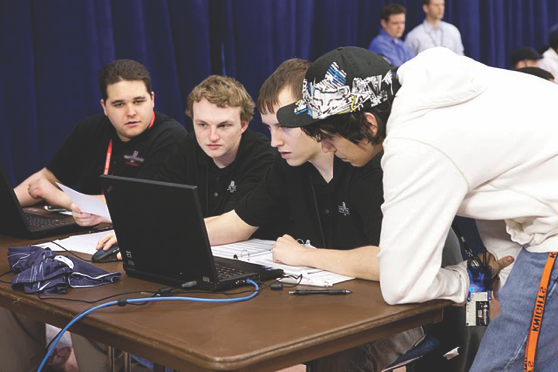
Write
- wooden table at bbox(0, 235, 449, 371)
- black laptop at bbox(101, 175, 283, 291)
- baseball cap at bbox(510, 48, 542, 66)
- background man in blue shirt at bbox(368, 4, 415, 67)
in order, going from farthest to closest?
background man in blue shirt at bbox(368, 4, 415, 67) < baseball cap at bbox(510, 48, 542, 66) < black laptop at bbox(101, 175, 283, 291) < wooden table at bbox(0, 235, 449, 371)

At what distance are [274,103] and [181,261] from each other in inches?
24.7

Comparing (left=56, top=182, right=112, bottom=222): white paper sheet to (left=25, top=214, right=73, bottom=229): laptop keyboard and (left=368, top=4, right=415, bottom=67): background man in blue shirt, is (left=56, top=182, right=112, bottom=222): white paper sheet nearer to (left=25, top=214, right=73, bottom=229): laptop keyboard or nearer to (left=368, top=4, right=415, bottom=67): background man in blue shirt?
(left=25, top=214, right=73, bottom=229): laptop keyboard

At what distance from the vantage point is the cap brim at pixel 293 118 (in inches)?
65.3

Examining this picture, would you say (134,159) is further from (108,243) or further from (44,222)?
(108,243)

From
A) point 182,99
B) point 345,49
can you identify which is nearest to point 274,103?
point 345,49

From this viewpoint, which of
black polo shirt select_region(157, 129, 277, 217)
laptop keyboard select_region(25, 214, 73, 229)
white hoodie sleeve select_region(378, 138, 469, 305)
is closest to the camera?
white hoodie sleeve select_region(378, 138, 469, 305)

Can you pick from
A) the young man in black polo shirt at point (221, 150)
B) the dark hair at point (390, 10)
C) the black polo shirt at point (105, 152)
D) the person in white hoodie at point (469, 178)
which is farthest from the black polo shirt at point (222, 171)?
the dark hair at point (390, 10)

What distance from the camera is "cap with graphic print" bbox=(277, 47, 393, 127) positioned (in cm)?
160

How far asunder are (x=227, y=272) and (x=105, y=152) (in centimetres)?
148

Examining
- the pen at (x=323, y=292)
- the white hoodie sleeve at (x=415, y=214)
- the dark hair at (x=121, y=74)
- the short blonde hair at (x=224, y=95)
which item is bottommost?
the pen at (x=323, y=292)

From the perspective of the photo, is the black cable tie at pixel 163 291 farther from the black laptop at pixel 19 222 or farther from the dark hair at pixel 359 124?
the black laptop at pixel 19 222

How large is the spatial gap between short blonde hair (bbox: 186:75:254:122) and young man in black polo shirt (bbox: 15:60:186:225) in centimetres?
44

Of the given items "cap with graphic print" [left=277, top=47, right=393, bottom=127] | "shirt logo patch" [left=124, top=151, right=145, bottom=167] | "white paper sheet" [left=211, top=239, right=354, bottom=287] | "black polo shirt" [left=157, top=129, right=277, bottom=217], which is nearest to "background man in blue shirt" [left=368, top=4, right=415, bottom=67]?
"shirt logo patch" [left=124, top=151, right=145, bottom=167]

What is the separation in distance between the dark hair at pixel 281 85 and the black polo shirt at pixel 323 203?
182 mm
